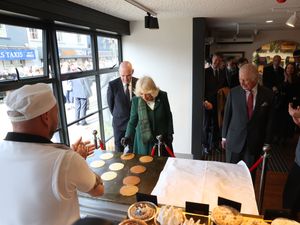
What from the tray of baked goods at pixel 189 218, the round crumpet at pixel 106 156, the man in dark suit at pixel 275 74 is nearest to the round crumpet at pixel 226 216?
the tray of baked goods at pixel 189 218

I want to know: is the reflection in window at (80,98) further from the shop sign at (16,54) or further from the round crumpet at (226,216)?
the round crumpet at (226,216)

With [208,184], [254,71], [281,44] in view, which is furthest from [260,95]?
[281,44]

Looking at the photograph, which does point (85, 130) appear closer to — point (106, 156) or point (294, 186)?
point (106, 156)

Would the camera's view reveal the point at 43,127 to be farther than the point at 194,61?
No

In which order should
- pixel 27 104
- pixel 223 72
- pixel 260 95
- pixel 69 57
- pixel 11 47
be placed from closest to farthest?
pixel 27 104 → pixel 11 47 → pixel 260 95 → pixel 69 57 → pixel 223 72

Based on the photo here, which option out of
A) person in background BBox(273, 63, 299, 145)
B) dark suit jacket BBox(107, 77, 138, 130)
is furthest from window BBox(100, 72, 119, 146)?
person in background BBox(273, 63, 299, 145)

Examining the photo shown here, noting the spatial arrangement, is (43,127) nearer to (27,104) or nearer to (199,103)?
(27,104)

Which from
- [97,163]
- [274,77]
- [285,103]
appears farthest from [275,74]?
[97,163]

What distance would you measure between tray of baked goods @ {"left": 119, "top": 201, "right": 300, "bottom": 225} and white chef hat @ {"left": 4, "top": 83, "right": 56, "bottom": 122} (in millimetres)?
595

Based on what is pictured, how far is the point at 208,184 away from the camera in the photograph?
139 cm

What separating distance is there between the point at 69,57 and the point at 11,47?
0.76 m

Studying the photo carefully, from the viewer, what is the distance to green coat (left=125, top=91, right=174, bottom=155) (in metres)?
2.17

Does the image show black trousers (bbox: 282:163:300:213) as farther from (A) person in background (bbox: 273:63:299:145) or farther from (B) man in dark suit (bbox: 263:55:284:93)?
(B) man in dark suit (bbox: 263:55:284:93)

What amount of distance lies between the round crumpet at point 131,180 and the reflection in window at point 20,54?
1309 mm
